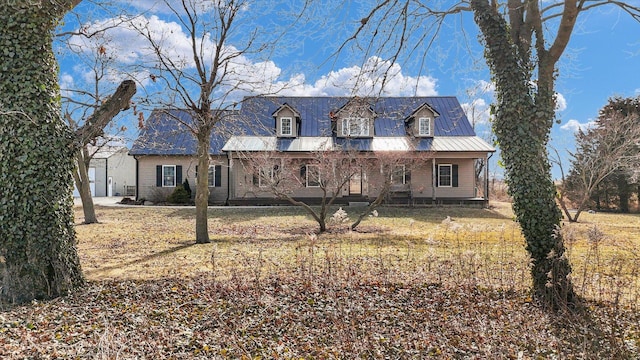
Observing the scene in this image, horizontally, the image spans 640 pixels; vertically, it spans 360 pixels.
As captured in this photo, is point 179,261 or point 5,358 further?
point 179,261

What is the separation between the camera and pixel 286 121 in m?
24.0

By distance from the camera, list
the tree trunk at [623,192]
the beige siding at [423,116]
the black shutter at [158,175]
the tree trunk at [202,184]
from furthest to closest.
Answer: the tree trunk at [623,192] → the black shutter at [158,175] → the beige siding at [423,116] → the tree trunk at [202,184]

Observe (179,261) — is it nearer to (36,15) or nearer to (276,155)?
(36,15)

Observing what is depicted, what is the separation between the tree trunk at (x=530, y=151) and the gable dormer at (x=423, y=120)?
17.6m

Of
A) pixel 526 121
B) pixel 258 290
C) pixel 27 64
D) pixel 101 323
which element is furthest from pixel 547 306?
pixel 27 64

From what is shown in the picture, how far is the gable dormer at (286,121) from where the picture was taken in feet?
77.6

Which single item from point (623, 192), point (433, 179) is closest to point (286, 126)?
point (433, 179)

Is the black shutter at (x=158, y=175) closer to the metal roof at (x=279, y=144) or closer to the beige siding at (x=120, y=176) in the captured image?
the metal roof at (x=279, y=144)

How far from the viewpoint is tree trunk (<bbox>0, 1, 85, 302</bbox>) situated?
18.4 ft

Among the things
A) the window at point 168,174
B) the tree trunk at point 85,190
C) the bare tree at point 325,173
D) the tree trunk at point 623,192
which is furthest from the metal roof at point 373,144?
the tree trunk at point 623,192

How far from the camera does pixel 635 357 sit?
401 centimetres

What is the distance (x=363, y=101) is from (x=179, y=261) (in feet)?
16.5

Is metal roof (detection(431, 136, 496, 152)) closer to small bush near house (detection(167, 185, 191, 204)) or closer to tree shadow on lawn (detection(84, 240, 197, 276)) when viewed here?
small bush near house (detection(167, 185, 191, 204))

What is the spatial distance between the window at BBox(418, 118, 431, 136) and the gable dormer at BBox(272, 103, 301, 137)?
7.15 metres
